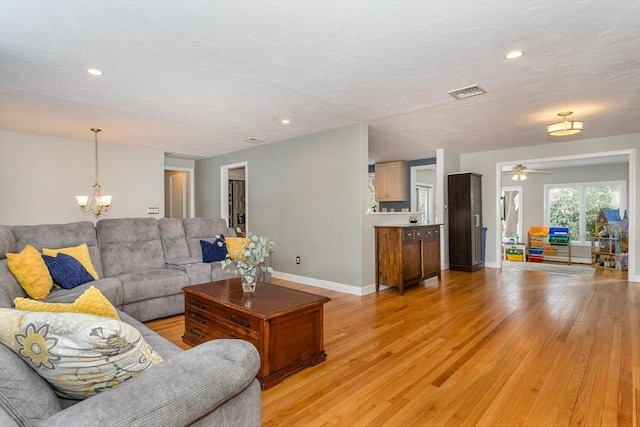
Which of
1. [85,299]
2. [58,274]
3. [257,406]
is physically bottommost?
[257,406]

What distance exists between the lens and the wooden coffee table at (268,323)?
7.54ft

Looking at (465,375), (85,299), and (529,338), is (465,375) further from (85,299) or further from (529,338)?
(85,299)

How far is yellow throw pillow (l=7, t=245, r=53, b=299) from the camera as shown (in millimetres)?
2664

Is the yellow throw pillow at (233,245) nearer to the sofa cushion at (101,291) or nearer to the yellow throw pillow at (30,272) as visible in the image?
the sofa cushion at (101,291)

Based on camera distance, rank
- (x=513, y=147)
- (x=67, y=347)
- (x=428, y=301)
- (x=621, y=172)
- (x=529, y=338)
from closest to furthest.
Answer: (x=67, y=347) < (x=529, y=338) < (x=428, y=301) < (x=513, y=147) < (x=621, y=172)

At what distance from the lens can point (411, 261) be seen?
4.94 meters

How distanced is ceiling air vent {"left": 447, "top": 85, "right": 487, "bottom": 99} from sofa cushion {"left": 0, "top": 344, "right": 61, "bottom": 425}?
365 cm

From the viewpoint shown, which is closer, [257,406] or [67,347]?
[67,347]

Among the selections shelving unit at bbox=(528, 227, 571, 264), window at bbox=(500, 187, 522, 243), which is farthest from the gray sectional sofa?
window at bbox=(500, 187, 522, 243)

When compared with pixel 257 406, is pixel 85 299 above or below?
above

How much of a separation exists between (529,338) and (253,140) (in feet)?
15.4

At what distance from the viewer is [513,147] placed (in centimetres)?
658

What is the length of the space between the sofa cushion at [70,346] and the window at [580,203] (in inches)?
393

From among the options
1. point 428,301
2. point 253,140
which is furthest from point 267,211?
point 428,301
